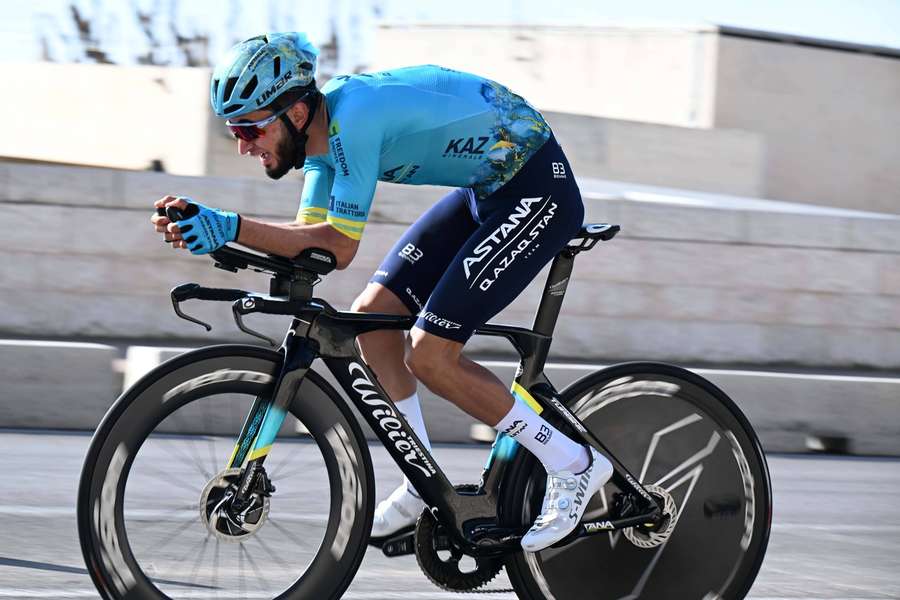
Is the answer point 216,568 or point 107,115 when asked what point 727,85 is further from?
point 216,568

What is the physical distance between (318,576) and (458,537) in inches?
17.6

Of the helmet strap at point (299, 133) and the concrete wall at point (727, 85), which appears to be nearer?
the helmet strap at point (299, 133)

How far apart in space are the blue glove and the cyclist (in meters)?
0.06

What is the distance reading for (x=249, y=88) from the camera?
4.11 meters

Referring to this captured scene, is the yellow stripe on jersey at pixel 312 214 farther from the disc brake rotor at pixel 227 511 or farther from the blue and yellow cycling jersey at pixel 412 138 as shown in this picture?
the disc brake rotor at pixel 227 511

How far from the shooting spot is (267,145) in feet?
14.0

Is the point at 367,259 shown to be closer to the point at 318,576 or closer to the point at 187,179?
the point at 187,179

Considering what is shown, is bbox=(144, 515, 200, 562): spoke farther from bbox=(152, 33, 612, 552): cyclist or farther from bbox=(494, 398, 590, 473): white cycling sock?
bbox=(494, 398, 590, 473): white cycling sock

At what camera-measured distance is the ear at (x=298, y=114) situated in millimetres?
4228

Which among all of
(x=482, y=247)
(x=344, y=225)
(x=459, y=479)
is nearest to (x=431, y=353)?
(x=482, y=247)

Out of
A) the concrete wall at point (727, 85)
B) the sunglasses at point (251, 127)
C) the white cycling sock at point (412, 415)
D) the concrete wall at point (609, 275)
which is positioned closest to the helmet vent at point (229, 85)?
the sunglasses at point (251, 127)

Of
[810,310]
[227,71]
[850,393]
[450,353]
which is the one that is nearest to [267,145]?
[227,71]

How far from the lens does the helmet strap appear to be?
13.9 feet

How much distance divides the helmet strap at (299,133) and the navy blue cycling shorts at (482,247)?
22.2 inches
